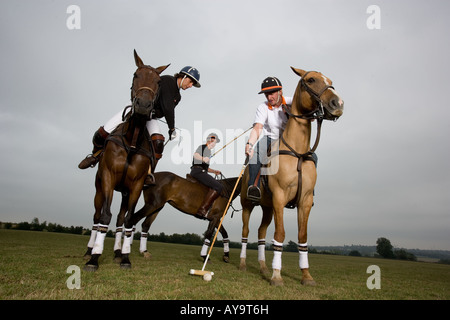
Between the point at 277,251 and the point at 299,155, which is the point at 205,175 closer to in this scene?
the point at 299,155

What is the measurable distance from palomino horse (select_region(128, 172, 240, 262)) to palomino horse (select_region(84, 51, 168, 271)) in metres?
3.05

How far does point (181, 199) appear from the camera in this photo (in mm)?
9500

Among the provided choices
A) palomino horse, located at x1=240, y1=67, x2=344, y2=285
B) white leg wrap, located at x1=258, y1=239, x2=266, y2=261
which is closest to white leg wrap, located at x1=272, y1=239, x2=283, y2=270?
palomino horse, located at x1=240, y1=67, x2=344, y2=285

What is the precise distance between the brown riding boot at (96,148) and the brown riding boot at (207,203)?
4034 millimetres

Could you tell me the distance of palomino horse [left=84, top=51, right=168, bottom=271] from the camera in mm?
4953

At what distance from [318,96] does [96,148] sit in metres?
5.66

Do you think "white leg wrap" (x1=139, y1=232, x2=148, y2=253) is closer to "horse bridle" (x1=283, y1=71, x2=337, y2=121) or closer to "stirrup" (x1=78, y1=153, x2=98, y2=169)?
"stirrup" (x1=78, y1=153, x2=98, y2=169)

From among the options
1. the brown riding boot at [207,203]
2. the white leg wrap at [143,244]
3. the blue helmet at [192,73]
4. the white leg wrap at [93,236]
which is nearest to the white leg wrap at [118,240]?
the white leg wrap at [93,236]

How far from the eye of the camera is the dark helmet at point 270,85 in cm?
549

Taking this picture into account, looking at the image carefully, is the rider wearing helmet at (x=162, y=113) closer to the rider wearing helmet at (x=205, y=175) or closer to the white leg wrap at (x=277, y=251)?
the white leg wrap at (x=277, y=251)

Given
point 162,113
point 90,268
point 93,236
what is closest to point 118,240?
point 93,236

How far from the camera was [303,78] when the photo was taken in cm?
497

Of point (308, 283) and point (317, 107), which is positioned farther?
point (317, 107)
